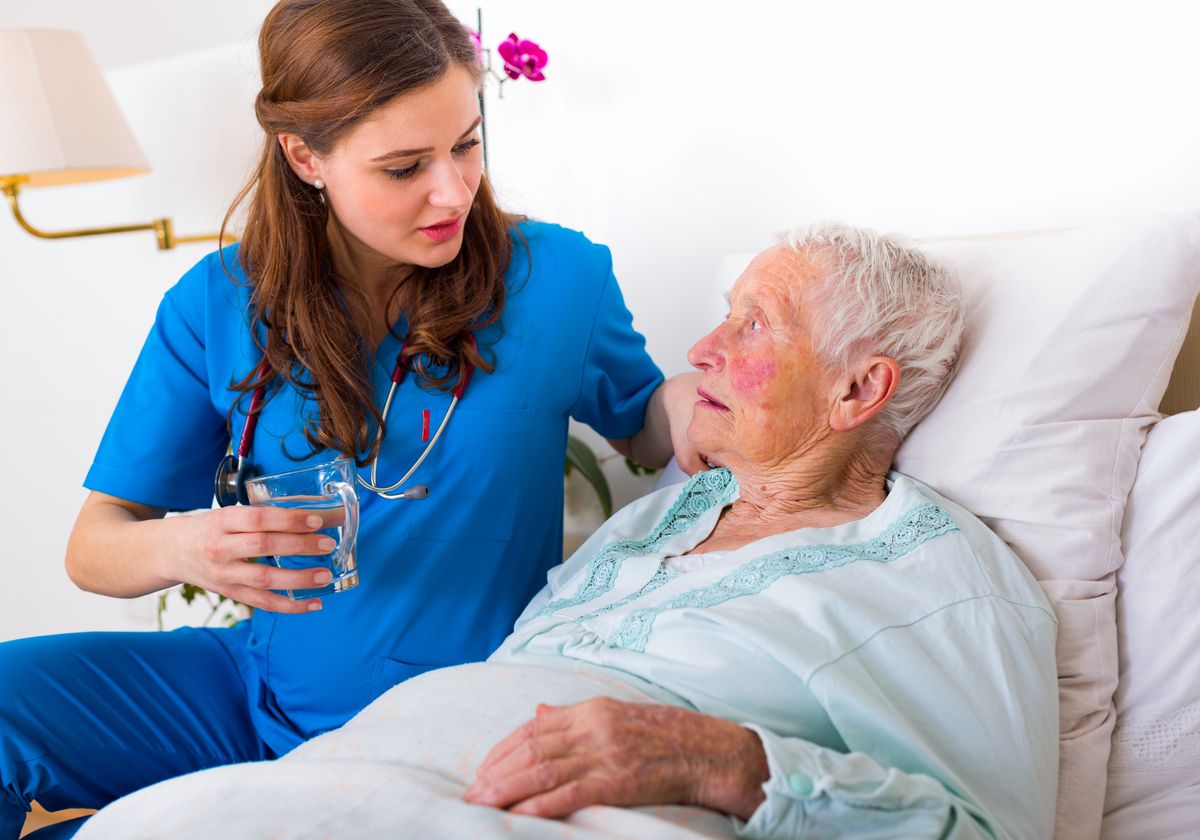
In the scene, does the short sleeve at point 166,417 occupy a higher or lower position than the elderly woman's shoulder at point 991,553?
higher

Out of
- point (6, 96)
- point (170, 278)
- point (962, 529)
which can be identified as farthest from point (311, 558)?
point (170, 278)

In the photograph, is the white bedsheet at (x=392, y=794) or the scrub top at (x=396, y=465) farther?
the scrub top at (x=396, y=465)

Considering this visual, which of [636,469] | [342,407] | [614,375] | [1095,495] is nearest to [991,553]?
[1095,495]

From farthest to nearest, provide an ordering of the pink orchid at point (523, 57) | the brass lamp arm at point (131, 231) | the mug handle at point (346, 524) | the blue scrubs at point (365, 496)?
the brass lamp arm at point (131, 231), the pink orchid at point (523, 57), the blue scrubs at point (365, 496), the mug handle at point (346, 524)

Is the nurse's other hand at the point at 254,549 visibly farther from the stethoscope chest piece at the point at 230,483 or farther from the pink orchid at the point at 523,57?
the pink orchid at the point at 523,57

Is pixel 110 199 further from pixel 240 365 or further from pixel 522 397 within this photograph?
pixel 522 397

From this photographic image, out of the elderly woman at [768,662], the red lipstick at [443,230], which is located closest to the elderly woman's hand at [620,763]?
the elderly woman at [768,662]

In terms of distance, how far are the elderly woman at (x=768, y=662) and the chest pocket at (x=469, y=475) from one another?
0.50 feet

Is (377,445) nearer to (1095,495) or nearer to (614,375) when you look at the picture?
(614,375)

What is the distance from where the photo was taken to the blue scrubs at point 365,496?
1.55m

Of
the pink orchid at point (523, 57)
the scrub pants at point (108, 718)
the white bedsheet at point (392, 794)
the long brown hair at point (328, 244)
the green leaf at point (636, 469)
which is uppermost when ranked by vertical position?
the pink orchid at point (523, 57)

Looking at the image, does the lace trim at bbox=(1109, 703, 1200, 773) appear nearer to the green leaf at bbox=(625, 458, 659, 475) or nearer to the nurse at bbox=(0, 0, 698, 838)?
the nurse at bbox=(0, 0, 698, 838)

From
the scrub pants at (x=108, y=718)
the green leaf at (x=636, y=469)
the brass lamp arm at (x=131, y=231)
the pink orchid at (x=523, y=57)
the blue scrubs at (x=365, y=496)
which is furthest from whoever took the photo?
the brass lamp arm at (x=131, y=231)

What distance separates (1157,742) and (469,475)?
0.93 metres
